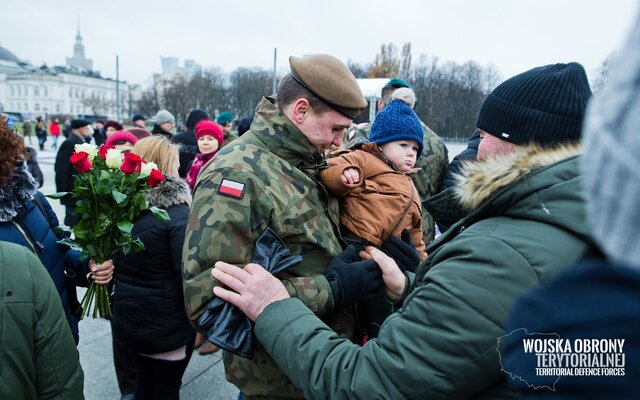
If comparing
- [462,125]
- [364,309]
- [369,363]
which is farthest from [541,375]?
[462,125]

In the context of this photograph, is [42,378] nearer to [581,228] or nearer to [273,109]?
[273,109]

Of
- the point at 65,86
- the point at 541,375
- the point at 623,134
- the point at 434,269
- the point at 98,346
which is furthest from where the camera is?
the point at 65,86

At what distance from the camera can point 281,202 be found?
1.86m

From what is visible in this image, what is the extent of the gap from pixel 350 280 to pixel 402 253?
0.52 m

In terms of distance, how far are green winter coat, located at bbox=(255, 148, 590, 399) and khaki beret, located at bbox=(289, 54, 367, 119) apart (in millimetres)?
901

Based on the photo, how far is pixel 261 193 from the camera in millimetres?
1804

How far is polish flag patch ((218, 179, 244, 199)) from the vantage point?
5.74 ft

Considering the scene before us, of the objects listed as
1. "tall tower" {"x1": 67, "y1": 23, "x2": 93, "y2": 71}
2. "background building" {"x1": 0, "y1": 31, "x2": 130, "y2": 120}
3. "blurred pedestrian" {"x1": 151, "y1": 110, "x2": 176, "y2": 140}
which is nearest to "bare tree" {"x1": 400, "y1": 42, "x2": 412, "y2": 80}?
"blurred pedestrian" {"x1": 151, "y1": 110, "x2": 176, "y2": 140}

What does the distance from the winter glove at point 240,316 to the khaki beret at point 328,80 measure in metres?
0.70

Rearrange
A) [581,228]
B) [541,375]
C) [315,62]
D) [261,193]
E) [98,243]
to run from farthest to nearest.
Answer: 1. [98,243]
2. [315,62]
3. [261,193]
4. [581,228]
5. [541,375]

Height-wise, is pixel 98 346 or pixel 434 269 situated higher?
pixel 434 269

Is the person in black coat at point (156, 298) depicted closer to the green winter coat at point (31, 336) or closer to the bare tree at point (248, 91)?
the green winter coat at point (31, 336)

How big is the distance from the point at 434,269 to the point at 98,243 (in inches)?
82.8

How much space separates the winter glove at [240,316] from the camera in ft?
5.17
